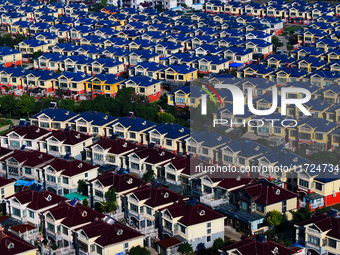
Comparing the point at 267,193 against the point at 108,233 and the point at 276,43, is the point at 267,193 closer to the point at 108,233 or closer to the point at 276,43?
the point at 108,233

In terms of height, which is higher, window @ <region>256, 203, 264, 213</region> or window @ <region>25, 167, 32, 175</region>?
window @ <region>256, 203, 264, 213</region>

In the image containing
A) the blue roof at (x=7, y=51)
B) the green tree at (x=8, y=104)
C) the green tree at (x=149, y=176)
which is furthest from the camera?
the blue roof at (x=7, y=51)

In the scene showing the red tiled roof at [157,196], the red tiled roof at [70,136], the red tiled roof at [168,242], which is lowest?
the red tiled roof at [168,242]

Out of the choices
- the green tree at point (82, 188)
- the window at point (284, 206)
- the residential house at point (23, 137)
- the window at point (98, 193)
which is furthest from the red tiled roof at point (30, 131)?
the window at point (284, 206)

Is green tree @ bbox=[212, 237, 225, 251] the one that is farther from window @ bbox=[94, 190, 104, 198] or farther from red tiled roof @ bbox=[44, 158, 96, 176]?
red tiled roof @ bbox=[44, 158, 96, 176]

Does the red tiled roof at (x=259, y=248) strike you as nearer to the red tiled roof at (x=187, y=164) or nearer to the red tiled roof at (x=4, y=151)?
the red tiled roof at (x=187, y=164)

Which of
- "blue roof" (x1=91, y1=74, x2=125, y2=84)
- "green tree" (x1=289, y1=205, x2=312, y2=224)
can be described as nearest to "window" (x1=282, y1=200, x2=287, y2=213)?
"green tree" (x1=289, y1=205, x2=312, y2=224)

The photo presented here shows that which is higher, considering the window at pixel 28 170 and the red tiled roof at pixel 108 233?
the red tiled roof at pixel 108 233

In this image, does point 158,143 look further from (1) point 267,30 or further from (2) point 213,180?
(1) point 267,30
